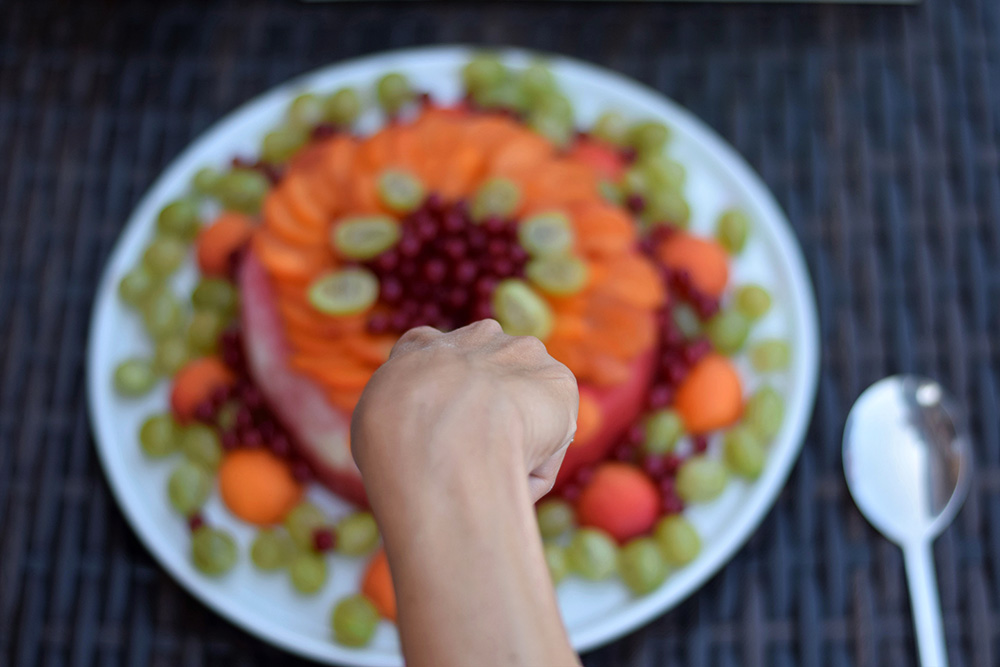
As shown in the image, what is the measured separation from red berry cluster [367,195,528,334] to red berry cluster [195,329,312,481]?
0.23m

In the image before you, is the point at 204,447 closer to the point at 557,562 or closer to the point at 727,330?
the point at 557,562

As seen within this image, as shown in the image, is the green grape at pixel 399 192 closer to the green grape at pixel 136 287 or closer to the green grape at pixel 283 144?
the green grape at pixel 283 144

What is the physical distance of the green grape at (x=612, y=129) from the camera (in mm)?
1262

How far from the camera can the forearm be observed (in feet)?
1.12

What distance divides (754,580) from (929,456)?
0.28 metres

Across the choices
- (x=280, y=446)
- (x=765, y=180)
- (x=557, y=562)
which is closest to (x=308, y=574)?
(x=280, y=446)

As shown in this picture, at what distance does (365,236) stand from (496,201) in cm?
17

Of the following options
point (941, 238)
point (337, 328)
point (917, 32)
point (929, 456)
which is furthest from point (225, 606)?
point (917, 32)

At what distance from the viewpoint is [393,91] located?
127cm

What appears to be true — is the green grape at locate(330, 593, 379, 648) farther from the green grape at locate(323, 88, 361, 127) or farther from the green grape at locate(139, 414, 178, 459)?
the green grape at locate(323, 88, 361, 127)

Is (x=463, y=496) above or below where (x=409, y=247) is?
below

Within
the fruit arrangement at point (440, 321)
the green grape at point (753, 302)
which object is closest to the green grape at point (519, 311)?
the fruit arrangement at point (440, 321)

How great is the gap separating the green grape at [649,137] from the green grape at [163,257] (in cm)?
68

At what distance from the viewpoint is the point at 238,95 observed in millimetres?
1439
